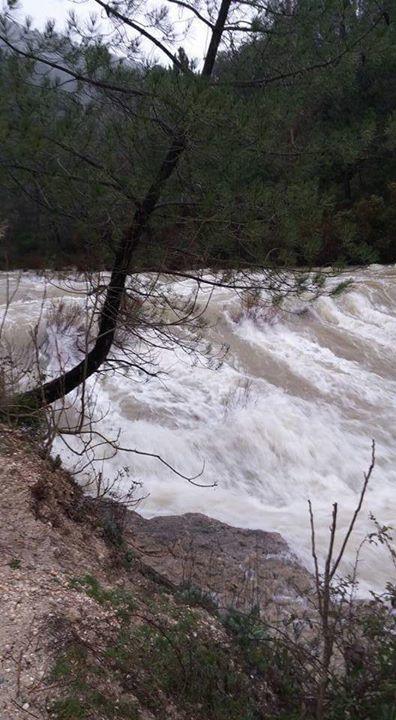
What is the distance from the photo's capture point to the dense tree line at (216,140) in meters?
4.57

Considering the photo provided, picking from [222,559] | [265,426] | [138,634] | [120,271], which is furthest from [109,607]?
[265,426]

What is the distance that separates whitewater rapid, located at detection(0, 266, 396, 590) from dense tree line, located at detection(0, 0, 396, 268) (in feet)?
2.32

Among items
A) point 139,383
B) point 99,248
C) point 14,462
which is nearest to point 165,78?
point 99,248

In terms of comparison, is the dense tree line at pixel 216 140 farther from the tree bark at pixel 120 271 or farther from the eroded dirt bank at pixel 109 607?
the eroded dirt bank at pixel 109 607

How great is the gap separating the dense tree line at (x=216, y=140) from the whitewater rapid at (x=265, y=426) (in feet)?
2.32

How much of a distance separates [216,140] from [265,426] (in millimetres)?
4062

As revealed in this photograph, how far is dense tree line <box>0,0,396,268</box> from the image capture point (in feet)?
15.0

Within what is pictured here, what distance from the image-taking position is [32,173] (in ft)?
15.9

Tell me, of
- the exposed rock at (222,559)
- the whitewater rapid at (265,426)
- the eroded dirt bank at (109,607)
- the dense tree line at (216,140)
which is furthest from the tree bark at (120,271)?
the exposed rock at (222,559)

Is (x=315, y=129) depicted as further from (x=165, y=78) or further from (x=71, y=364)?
(x=71, y=364)

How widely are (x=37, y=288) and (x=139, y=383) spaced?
3809mm

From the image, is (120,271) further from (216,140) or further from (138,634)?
(138,634)

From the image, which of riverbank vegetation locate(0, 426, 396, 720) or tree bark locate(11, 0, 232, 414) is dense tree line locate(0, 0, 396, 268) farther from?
riverbank vegetation locate(0, 426, 396, 720)

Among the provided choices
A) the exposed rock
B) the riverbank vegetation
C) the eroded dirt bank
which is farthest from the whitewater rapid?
the riverbank vegetation
